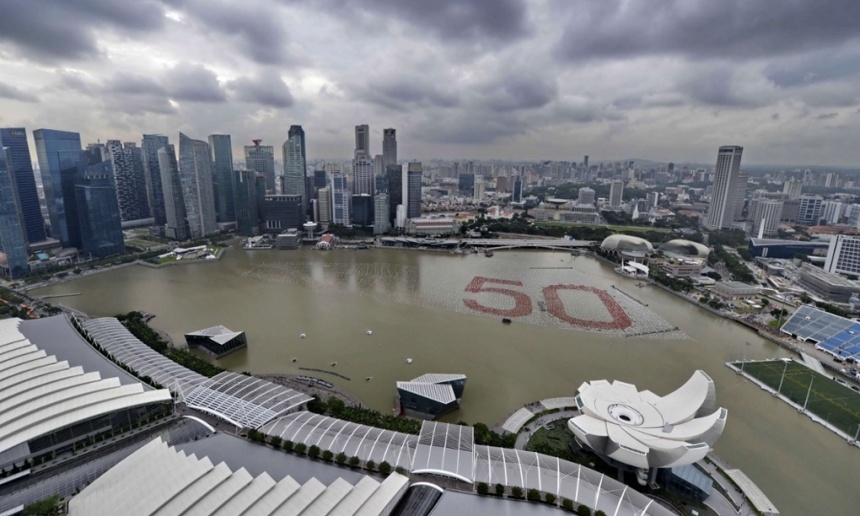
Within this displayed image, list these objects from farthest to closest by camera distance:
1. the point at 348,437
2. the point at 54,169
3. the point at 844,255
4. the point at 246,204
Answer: the point at 246,204 < the point at 54,169 < the point at 844,255 < the point at 348,437

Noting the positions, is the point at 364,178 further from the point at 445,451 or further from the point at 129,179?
the point at 445,451

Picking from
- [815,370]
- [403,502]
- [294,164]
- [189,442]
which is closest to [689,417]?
[403,502]

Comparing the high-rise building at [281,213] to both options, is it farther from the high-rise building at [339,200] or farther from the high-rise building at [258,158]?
the high-rise building at [258,158]

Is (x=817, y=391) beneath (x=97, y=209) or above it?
beneath

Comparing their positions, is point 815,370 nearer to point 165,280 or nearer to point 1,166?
point 165,280

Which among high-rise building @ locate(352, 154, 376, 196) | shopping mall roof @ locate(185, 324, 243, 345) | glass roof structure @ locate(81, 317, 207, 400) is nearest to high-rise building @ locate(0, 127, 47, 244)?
Result: glass roof structure @ locate(81, 317, 207, 400)

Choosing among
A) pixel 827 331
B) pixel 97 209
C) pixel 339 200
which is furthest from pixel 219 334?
pixel 339 200

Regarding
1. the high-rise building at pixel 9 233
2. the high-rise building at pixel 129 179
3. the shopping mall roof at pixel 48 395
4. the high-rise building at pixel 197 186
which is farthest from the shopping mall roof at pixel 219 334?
the high-rise building at pixel 129 179

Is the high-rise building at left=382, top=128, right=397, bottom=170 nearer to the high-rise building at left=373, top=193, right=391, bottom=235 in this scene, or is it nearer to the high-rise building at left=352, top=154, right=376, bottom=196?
the high-rise building at left=352, top=154, right=376, bottom=196
